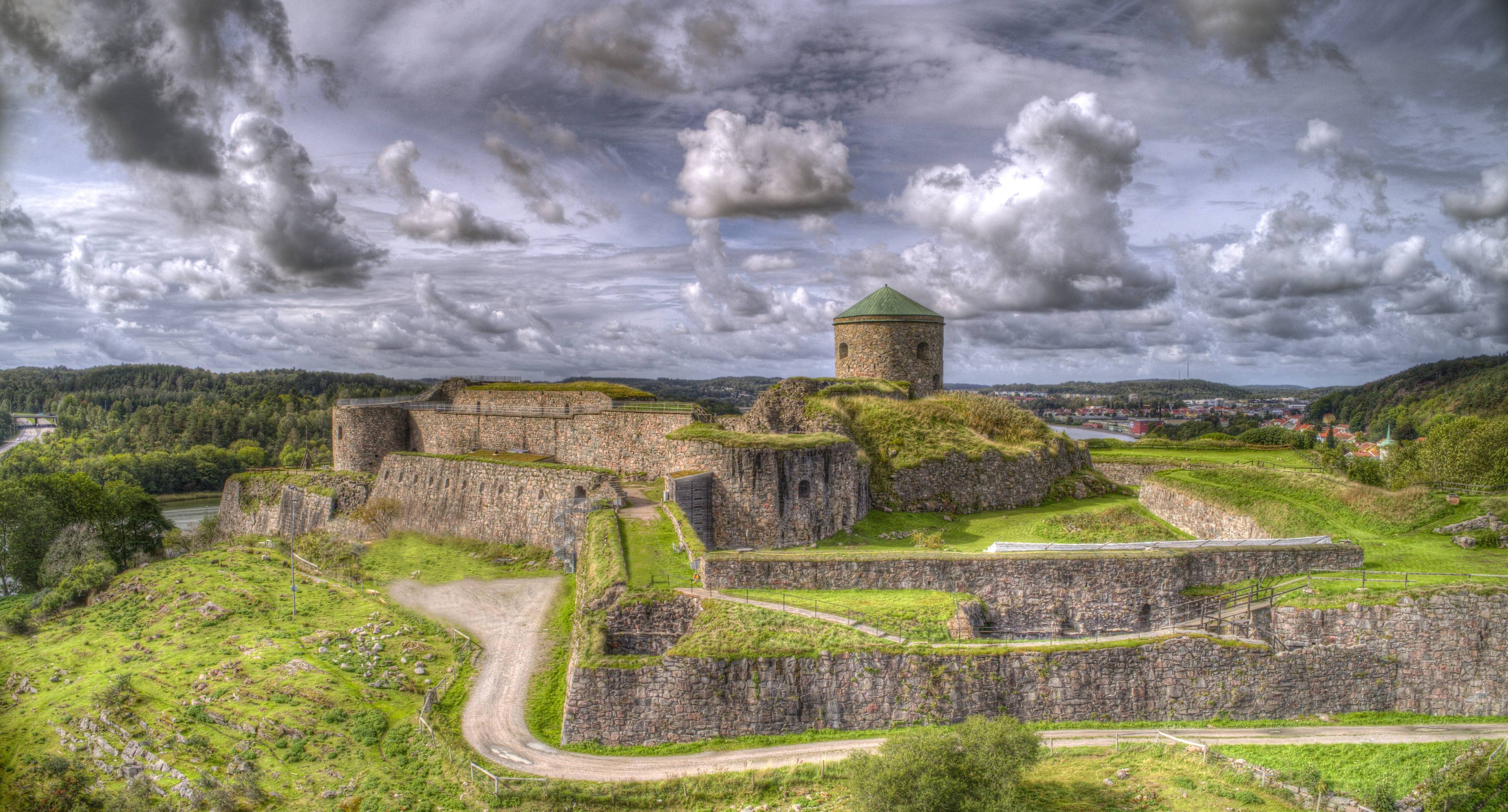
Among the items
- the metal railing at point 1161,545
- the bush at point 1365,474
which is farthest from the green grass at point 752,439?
the bush at point 1365,474

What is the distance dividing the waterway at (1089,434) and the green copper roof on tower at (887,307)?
25.0 ft

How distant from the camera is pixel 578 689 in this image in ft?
43.1

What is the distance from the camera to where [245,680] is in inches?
715

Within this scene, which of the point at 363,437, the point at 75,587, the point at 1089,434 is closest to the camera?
the point at 75,587

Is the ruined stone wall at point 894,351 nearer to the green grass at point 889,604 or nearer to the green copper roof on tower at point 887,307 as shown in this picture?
the green copper roof on tower at point 887,307

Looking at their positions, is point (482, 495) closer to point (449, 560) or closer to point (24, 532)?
point (449, 560)

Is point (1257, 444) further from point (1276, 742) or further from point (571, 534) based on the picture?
point (571, 534)

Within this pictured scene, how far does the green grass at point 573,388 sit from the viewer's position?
31.9 metres

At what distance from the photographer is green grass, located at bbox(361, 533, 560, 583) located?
23.6 metres

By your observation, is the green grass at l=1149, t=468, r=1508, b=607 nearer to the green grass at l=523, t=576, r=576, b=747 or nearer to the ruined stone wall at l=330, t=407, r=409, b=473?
the green grass at l=523, t=576, r=576, b=747

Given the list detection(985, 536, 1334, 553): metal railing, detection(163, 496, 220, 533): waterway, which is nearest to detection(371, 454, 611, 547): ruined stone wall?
detection(985, 536, 1334, 553): metal railing

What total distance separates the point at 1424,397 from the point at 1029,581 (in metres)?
110

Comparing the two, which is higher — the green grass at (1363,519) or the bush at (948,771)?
the green grass at (1363,519)

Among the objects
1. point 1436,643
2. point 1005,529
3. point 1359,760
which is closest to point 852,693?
point 1359,760
